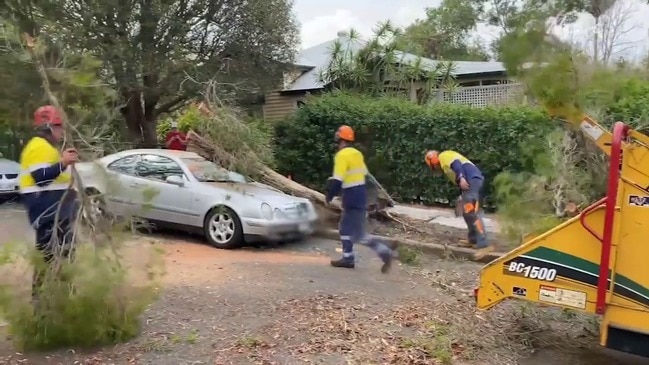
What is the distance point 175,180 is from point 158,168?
43 centimetres

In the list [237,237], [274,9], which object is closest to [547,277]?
[237,237]

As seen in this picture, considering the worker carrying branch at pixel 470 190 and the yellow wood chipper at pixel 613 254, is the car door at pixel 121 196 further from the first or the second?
the worker carrying branch at pixel 470 190

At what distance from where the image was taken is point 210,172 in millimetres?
10578

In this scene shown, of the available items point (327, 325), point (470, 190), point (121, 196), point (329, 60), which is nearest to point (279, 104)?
point (329, 60)

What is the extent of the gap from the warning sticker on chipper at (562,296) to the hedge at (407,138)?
670 cm

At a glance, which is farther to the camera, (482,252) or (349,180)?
→ (482,252)

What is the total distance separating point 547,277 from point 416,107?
981 centimetres

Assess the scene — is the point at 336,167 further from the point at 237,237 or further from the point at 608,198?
the point at 608,198

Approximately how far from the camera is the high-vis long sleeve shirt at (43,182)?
5.51 meters

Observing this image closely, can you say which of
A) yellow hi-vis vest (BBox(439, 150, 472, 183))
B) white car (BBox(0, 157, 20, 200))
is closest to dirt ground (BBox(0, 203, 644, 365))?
yellow hi-vis vest (BBox(439, 150, 472, 183))

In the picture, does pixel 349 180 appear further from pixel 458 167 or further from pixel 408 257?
pixel 458 167

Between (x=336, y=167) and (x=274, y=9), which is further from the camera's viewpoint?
(x=274, y=9)

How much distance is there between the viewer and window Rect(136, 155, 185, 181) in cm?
1055

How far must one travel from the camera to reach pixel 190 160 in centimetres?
Answer: 1073
